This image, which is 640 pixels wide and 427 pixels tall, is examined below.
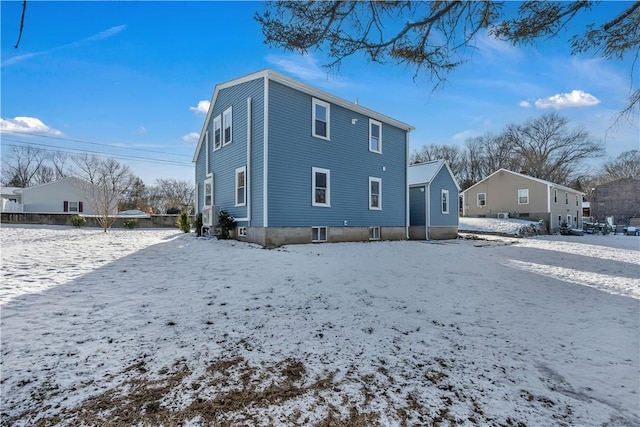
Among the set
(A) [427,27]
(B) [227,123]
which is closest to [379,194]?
(B) [227,123]

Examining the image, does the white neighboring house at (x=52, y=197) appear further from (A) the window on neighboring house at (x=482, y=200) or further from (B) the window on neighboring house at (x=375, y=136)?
(A) the window on neighboring house at (x=482, y=200)

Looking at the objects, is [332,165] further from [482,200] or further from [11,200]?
[11,200]

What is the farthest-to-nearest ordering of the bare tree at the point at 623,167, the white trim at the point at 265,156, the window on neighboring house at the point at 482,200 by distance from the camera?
the bare tree at the point at 623,167 < the window on neighboring house at the point at 482,200 < the white trim at the point at 265,156

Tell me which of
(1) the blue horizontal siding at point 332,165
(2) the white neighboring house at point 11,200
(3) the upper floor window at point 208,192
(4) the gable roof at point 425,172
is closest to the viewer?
(1) the blue horizontal siding at point 332,165

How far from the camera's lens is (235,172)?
12062mm

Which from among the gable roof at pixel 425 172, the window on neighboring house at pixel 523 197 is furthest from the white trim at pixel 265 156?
the window on neighboring house at pixel 523 197

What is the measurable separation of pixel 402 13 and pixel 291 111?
22.3 feet

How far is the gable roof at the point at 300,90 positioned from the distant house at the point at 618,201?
38620mm

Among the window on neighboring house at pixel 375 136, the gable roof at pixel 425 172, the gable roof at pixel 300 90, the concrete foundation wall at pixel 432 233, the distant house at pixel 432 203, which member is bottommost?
the concrete foundation wall at pixel 432 233

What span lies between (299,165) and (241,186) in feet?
7.71

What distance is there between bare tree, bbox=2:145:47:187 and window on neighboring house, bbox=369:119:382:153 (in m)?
48.5

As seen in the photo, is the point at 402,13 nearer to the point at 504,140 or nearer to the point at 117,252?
the point at 117,252

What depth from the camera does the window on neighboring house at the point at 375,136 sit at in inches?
559

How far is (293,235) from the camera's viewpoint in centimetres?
1098
